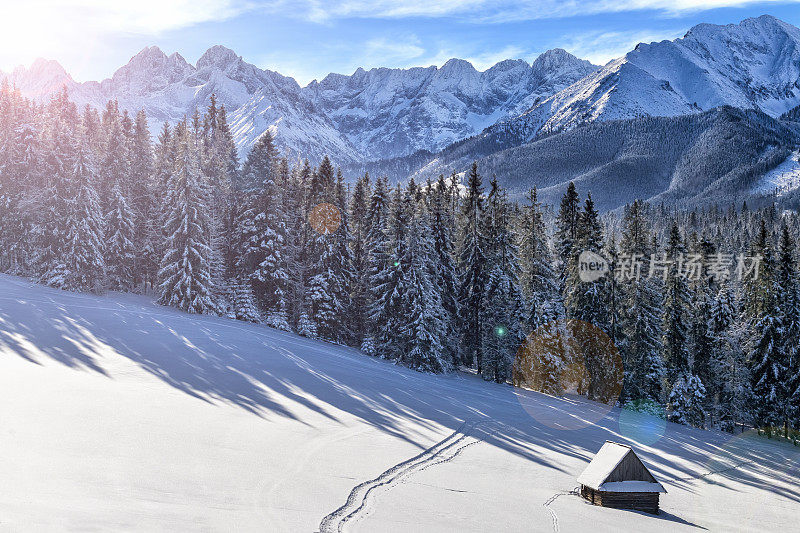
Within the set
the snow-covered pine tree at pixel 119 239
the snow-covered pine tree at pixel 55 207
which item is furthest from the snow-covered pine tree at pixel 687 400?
the snow-covered pine tree at pixel 55 207

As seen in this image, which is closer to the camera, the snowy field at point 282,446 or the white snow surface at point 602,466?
the snowy field at point 282,446

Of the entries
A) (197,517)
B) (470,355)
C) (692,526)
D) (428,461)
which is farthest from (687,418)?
(197,517)

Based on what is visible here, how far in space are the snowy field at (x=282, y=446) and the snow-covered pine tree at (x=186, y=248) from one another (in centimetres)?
531

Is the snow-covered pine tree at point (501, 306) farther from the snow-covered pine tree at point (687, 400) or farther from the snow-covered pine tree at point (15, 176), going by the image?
the snow-covered pine tree at point (15, 176)

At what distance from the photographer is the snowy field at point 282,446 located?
35.7 ft

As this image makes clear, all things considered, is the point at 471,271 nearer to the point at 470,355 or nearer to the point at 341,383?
the point at 470,355

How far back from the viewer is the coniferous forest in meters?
39.7

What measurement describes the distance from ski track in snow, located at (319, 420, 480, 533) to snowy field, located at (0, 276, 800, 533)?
0.23ft

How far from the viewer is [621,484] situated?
1725cm

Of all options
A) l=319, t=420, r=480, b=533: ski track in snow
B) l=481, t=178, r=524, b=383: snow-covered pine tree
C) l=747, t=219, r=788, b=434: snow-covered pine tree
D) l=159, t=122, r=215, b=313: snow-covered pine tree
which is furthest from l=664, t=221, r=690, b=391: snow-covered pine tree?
l=159, t=122, r=215, b=313: snow-covered pine tree

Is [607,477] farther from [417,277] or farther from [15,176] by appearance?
[15,176]

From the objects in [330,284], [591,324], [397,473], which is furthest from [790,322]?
[397,473]

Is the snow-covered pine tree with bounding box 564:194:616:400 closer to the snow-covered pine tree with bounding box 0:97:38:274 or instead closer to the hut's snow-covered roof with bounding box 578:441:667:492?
the hut's snow-covered roof with bounding box 578:441:667:492

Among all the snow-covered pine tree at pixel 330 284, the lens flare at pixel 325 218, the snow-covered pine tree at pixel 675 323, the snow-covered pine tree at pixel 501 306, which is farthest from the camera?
the lens flare at pixel 325 218
